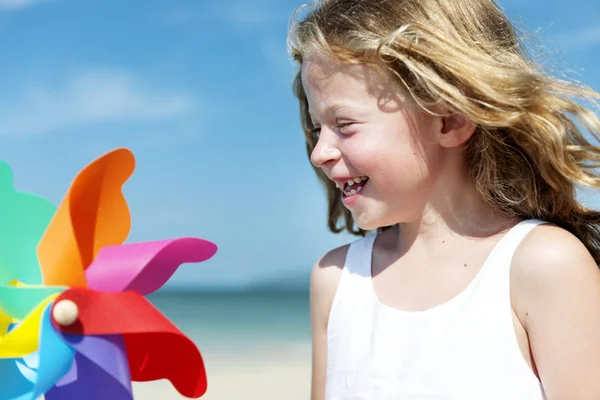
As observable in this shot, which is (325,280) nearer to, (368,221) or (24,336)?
(368,221)

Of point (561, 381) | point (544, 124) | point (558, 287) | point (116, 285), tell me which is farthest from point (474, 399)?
point (116, 285)

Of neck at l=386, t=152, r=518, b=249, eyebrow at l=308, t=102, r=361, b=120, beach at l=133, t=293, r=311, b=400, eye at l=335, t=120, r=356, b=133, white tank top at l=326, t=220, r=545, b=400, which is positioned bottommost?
beach at l=133, t=293, r=311, b=400

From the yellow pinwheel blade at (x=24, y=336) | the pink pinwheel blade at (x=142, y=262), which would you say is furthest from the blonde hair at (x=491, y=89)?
the yellow pinwheel blade at (x=24, y=336)

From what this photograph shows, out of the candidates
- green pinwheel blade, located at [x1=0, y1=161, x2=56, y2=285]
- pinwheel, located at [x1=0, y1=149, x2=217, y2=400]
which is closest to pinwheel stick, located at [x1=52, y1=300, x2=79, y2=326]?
pinwheel, located at [x1=0, y1=149, x2=217, y2=400]

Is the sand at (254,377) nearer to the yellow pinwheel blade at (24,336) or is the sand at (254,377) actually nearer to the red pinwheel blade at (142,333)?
the red pinwheel blade at (142,333)

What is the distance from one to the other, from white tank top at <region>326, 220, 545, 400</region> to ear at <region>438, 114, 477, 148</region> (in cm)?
23

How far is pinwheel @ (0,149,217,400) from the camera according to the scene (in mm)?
1465

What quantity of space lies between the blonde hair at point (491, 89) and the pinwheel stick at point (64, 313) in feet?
2.54

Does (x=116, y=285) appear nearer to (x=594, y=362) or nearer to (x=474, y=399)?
(x=474, y=399)

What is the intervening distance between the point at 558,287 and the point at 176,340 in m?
0.75

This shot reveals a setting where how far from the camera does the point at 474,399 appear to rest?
1.62 m

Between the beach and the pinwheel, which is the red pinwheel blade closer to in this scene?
the pinwheel

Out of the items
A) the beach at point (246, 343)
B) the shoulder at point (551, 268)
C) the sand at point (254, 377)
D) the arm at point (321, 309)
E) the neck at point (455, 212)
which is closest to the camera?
the shoulder at point (551, 268)

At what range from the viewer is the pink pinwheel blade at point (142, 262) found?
4.90ft
